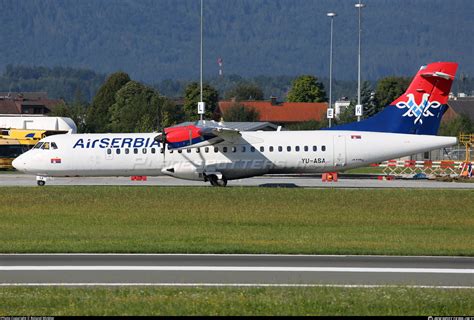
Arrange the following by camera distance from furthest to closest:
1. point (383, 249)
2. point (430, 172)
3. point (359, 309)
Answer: point (430, 172) → point (383, 249) → point (359, 309)

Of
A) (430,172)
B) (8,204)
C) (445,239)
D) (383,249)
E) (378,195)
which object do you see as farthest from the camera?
(430,172)

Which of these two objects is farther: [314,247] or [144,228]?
[144,228]

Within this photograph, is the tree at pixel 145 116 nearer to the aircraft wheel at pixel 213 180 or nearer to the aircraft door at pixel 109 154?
the aircraft door at pixel 109 154

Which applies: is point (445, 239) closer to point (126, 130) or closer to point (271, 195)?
point (271, 195)

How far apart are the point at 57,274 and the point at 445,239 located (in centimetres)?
1164

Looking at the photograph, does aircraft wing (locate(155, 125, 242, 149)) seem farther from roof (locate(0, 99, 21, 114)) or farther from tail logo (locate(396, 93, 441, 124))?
roof (locate(0, 99, 21, 114))

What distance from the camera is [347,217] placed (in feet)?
107

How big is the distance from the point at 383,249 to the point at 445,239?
336 centimetres

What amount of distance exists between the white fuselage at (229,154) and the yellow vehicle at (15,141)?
22674 mm

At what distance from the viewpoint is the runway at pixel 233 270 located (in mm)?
18516

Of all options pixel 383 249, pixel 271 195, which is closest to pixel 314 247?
pixel 383 249

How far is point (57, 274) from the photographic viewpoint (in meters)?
19.4

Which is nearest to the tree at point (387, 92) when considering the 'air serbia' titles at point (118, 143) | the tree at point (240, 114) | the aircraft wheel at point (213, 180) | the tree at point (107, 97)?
the tree at point (240, 114)

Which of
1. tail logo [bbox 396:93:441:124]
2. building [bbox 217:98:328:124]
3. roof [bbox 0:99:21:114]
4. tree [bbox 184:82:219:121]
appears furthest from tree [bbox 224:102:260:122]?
tail logo [bbox 396:93:441:124]
